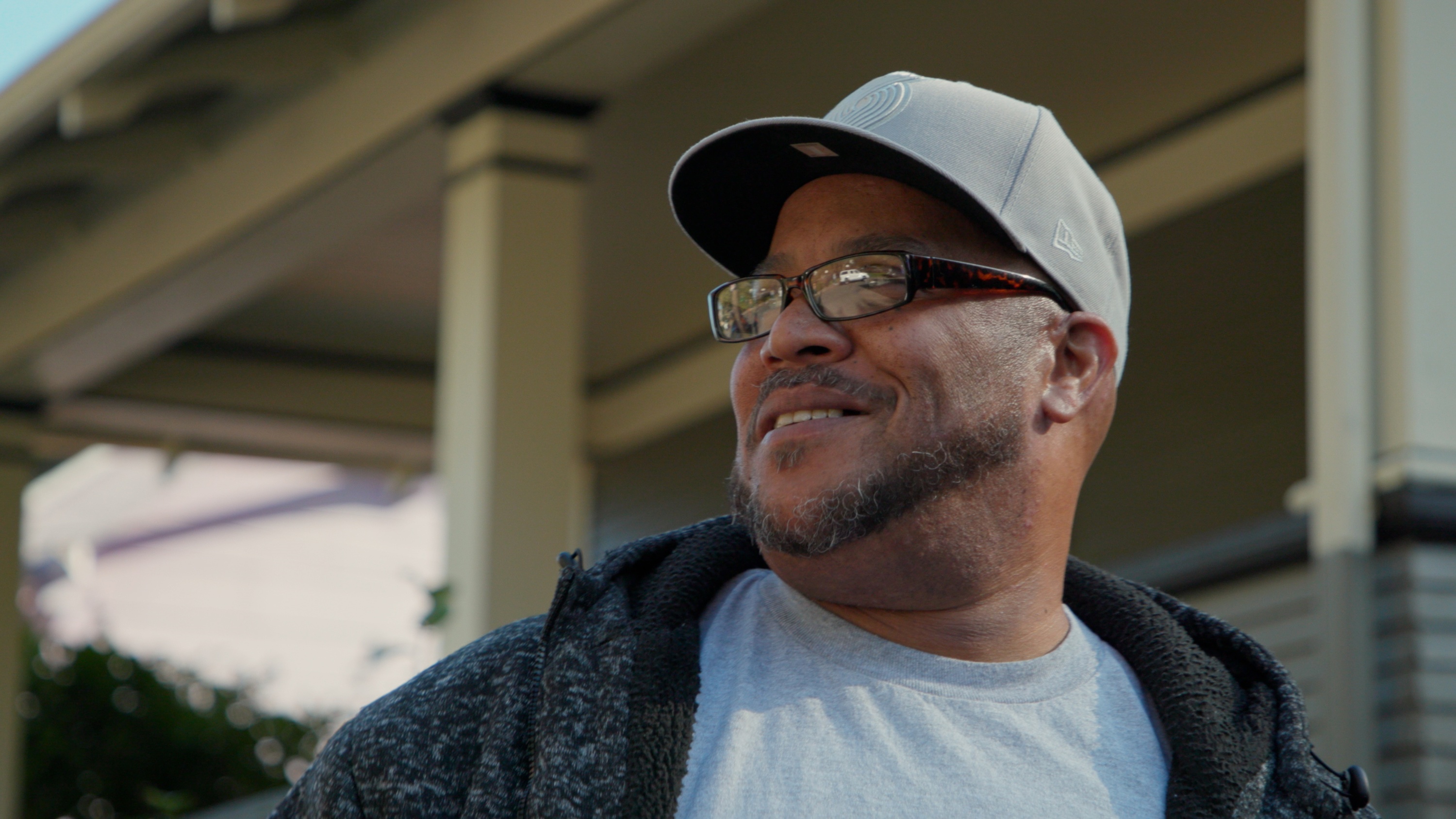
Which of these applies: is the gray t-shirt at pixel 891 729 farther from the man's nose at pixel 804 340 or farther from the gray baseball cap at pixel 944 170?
the gray baseball cap at pixel 944 170

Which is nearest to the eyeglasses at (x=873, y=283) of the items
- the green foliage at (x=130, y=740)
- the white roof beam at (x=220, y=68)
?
the white roof beam at (x=220, y=68)

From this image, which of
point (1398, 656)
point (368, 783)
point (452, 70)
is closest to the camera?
point (368, 783)

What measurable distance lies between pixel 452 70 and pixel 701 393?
170 inches

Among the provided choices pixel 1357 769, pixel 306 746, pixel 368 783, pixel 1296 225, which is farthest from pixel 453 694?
pixel 306 746

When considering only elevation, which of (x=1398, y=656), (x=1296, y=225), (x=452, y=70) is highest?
(x=452, y=70)

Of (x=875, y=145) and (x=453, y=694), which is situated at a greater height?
(x=875, y=145)

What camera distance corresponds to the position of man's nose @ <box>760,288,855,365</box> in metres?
1.91

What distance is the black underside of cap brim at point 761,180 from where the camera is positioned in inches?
75.2

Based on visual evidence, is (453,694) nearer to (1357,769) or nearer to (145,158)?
(1357,769)

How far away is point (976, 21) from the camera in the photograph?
661cm

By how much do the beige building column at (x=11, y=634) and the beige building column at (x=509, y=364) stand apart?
175 inches

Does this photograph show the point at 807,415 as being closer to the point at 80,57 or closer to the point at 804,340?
the point at 804,340

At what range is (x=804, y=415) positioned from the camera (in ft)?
6.26

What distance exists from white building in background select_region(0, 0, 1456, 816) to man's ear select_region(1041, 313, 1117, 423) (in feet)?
6.85
